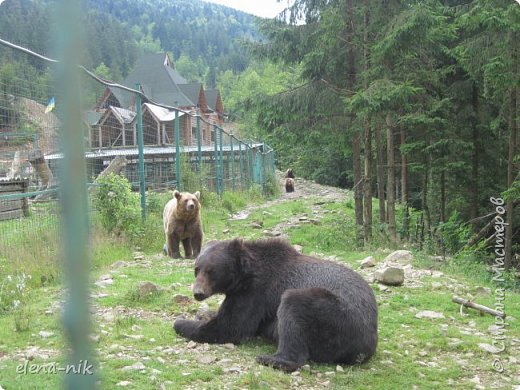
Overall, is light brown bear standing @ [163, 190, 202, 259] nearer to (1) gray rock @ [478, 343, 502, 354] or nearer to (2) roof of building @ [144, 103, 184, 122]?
(2) roof of building @ [144, 103, 184, 122]

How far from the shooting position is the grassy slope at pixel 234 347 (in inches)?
148

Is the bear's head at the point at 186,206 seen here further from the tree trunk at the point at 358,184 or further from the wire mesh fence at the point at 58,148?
the tree trunk at the point at 358,184

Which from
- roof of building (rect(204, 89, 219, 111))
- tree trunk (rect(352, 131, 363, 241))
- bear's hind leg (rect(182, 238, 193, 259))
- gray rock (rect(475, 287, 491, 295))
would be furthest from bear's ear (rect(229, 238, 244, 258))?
roof of building (rect(204, 89, 219, 111))

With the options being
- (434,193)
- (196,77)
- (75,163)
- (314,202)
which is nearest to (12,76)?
(75,163)

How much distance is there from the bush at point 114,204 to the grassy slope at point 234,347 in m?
2.11

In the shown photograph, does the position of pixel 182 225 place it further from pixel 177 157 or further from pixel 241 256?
pixel 241 256

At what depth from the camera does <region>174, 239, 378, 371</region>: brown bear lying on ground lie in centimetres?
424

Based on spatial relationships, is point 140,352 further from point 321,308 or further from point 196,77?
point 196,77

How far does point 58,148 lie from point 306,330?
3.80 metres

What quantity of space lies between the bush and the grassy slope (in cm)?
211

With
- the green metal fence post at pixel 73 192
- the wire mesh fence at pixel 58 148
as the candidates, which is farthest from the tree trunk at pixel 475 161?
the green metal fence post at pixel 73 192

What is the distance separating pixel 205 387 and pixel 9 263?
3554 mm

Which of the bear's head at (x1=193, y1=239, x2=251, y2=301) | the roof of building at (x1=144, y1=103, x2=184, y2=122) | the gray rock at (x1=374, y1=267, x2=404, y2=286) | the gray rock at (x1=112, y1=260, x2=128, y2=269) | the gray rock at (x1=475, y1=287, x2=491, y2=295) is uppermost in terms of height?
the roof of building at (x1=144, y1=103, x2=184, y2=122)

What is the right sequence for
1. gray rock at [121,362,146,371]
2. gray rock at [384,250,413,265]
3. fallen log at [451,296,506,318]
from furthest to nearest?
gray rock at [384,250,413,265]
fallen log at [451,296,506,318]
gray rock at [121,362,146,371]
